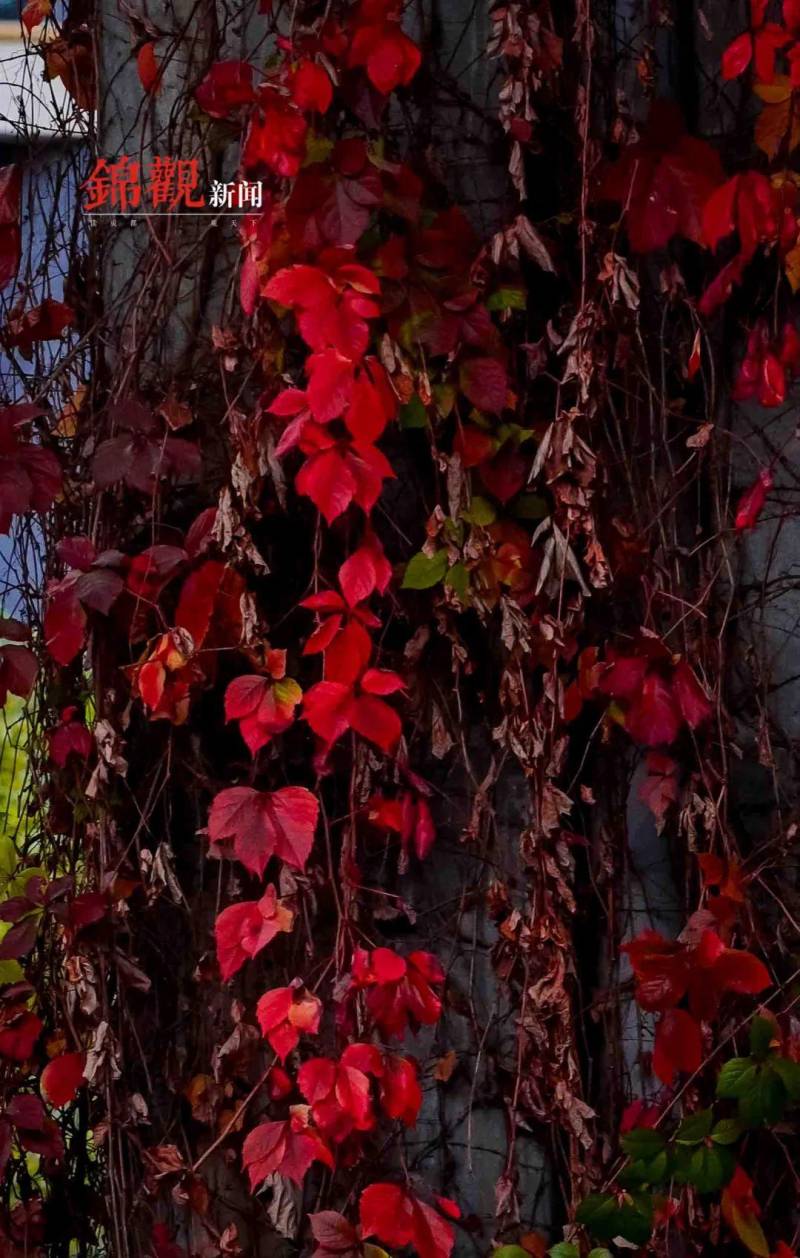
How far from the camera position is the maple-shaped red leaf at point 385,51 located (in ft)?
4.35

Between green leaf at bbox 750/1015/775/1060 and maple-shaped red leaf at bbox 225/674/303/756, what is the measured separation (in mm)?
612

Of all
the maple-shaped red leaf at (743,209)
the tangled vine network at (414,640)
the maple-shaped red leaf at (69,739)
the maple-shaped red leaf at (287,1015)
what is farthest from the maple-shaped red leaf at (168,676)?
the maple-shaped red leaf at (743,209)

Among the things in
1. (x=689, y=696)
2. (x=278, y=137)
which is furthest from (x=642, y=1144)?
(x=278, y=137)

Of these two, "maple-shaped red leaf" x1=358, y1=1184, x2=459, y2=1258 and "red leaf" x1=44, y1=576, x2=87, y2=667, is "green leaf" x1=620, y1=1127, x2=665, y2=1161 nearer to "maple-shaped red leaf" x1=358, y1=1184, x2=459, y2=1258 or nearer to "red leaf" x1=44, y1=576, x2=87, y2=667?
"maple-shaped red leaf" x1=358, y1=1184, x2=459, y2=1258

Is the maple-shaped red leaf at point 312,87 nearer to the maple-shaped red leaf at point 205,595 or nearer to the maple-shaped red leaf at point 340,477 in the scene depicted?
the maple-shaped red leaf at point 340,477

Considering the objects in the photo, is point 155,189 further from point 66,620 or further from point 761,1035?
point 761,1035

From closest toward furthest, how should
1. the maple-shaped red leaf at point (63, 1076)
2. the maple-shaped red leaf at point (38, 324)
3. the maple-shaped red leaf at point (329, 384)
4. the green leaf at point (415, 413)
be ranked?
1. the maple-shaped red leaf at point (329, 384)
2. the green leaf at point (415, 413)
3. the maple-shaped red leaf at point (63, 1076)
4. the maple-shaped red leaf at point (38, 324)

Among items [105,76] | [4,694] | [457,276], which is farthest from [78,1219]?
[105,76]

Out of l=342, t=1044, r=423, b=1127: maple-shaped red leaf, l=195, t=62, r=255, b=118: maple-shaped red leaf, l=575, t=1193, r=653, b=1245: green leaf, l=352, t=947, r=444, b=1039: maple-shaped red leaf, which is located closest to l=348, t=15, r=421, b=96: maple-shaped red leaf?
l=195, t=62, r=255, b=118: maple-shaped red leaf

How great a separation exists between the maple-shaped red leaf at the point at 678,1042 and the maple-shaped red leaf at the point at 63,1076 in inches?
26.9

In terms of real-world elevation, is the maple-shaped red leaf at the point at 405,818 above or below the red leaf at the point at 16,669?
below

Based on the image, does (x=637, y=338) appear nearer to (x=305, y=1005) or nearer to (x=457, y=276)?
(x=457, y=276)

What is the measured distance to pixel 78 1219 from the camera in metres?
1.65

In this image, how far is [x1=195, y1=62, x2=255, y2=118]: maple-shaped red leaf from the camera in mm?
1426
